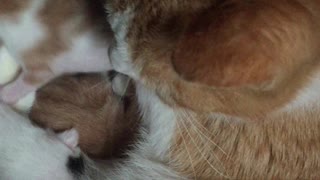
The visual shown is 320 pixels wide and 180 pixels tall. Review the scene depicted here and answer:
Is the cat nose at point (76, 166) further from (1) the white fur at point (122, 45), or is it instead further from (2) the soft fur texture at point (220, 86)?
(1) the white fur at point (122, 45)

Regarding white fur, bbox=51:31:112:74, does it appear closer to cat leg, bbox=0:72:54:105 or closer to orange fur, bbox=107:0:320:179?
cat leg, bbox=0:72:54:105

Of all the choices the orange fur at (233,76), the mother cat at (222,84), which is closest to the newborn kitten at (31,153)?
the mother cat at (222,84)

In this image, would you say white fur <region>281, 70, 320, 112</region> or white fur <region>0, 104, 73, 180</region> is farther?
white fur <region>0, 104, 73, 180</region>

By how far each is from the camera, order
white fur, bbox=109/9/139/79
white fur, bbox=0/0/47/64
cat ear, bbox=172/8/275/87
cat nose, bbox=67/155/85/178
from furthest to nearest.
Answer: cat nose, bbox=67/155/85/178
white fur, bbox=0/0/47/64
white fur, bbox=109/9/139/79
cat ear, bbox=172/8/275/87

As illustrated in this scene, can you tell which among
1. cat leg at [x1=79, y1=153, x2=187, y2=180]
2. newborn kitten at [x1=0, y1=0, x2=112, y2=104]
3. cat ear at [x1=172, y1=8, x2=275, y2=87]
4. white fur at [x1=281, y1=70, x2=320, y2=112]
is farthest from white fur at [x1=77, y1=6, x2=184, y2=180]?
cat ear at [x1=172, y1=8, x2=275, y2=87]

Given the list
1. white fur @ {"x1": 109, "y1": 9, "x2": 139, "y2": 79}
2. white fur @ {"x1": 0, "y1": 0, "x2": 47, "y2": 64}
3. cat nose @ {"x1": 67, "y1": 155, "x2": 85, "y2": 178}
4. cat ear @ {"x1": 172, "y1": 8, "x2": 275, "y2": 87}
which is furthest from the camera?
cat nose @ {"x1": 67, "y1": 155, "x2": 85, "y2": 178}

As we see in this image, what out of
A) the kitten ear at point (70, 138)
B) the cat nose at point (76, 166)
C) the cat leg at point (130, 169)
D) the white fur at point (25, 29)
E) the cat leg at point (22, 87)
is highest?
the white fur at point (25, 29)

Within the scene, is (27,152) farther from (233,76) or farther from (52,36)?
(233,76)
